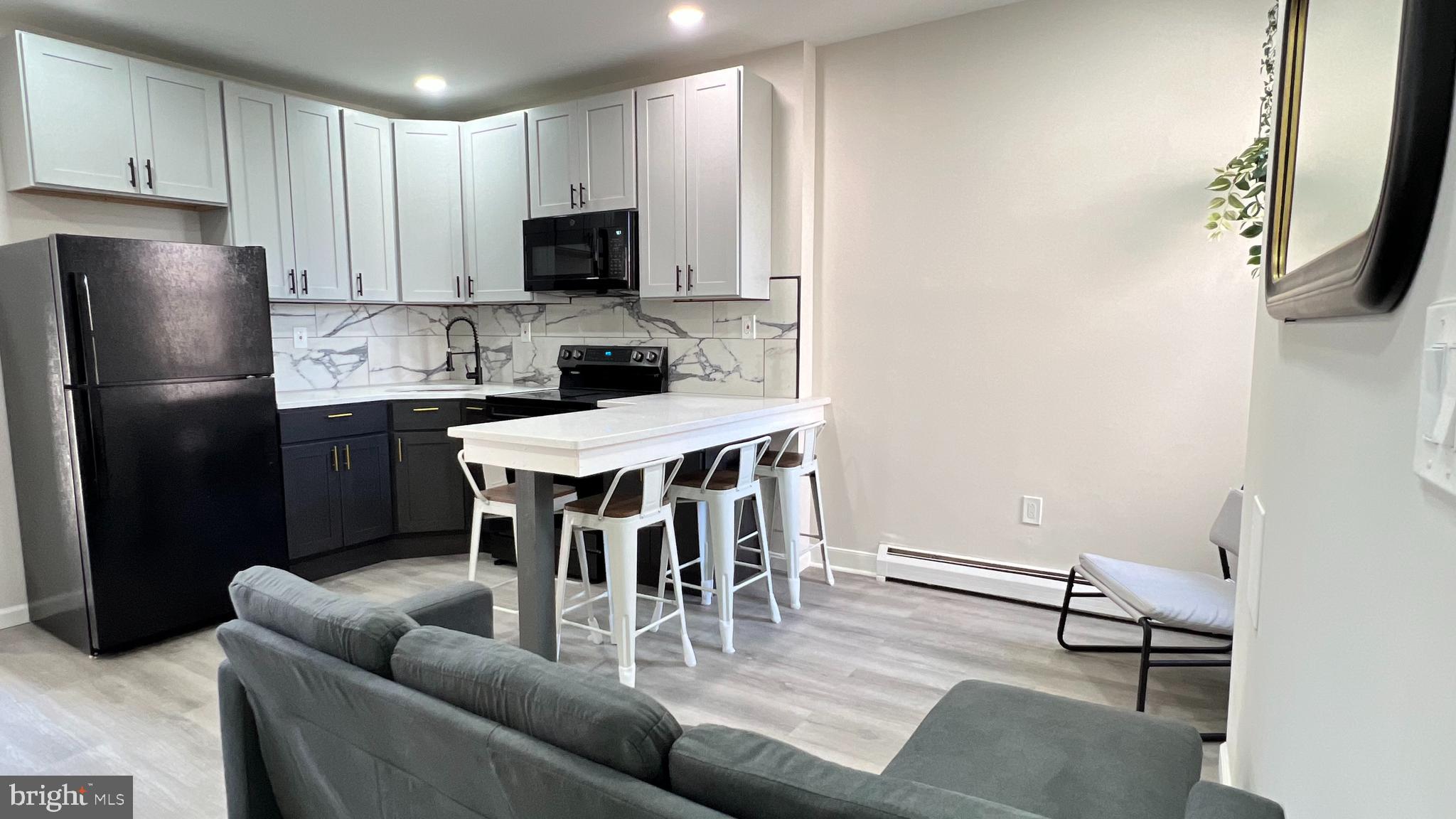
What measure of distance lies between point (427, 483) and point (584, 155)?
80.5 inches

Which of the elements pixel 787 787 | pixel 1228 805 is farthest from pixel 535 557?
pixel 1228 805

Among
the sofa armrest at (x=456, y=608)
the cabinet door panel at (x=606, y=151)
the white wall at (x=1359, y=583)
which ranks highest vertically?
the cabinet door panel at (x=606, y=151)

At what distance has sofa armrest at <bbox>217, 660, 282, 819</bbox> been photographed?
169cm

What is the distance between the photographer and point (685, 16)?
3.51 meters

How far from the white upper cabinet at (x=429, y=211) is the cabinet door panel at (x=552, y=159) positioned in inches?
24.3

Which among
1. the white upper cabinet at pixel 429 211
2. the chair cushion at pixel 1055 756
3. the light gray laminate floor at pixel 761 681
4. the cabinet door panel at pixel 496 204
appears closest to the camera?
the chair cushion at pixel 1055 756

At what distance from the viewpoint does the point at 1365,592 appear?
0.65m

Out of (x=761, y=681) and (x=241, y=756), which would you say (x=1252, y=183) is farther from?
(x=241, y=756)

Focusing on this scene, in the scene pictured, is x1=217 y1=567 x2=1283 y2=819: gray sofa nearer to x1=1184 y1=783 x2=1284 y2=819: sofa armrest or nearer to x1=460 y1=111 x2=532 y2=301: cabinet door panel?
x1=1184 y1=783 x2=1284 y2=819: sofa armrest

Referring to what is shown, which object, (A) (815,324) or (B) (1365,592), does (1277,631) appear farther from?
(A) (815,324)

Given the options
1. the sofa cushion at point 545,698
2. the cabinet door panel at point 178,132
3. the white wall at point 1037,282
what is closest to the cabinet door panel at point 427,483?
the cabinet door panel at point 178,132

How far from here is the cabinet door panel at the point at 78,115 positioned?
130 inches

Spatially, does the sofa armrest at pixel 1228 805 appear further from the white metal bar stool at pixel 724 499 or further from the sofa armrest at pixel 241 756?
the white metal bar stool at pixel 724 499

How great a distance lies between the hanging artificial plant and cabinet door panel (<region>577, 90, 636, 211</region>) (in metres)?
2.66
